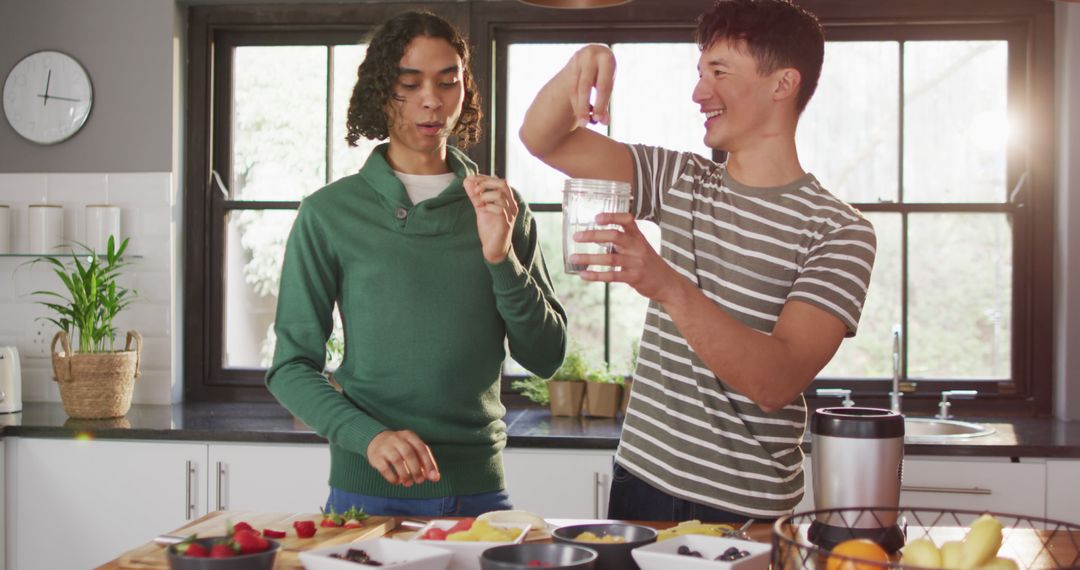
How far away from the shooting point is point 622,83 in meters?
3.75

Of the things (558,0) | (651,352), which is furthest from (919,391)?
(558,0)

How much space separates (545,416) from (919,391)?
122 cm

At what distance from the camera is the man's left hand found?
1.36 meters

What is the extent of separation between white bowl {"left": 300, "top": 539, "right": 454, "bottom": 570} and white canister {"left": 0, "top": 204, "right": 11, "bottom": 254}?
2730 mm

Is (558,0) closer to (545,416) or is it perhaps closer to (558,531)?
(558,531)

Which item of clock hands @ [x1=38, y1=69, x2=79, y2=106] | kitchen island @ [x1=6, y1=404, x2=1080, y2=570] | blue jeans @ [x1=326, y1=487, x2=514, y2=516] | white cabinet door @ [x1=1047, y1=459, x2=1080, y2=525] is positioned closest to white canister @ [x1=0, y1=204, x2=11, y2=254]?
clock hands @ [x1=38, y1=69, x2=79, y2=106]

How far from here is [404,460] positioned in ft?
5.51

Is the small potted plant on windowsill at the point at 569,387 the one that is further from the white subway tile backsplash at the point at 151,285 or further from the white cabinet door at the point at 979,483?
the white subway tile backsplash at the point at 151,285

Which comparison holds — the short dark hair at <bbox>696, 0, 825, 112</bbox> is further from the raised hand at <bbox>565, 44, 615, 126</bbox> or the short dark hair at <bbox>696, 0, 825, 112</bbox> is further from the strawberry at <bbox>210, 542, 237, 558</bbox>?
the strawberry at <bbox>210, 542, 237, 558</bbox>

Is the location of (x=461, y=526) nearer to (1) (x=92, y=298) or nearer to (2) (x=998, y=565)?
(2) (x=998, y=565)

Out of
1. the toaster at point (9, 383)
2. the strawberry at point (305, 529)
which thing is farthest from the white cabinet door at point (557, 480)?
the toaster at point (9, 383)

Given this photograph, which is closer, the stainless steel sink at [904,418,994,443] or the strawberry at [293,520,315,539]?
the strawberry at [293,520,315,539]

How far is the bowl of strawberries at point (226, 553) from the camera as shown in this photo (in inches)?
45.4

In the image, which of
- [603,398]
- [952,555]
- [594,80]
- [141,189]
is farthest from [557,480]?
[952,555]
